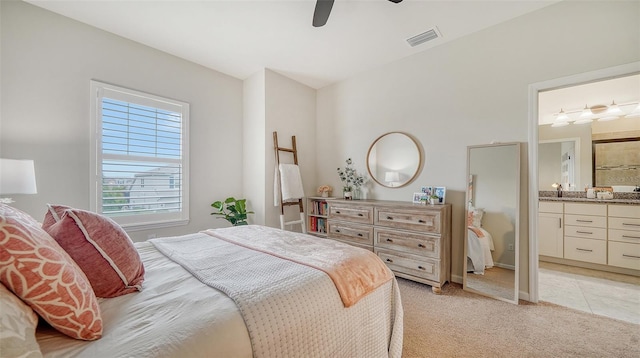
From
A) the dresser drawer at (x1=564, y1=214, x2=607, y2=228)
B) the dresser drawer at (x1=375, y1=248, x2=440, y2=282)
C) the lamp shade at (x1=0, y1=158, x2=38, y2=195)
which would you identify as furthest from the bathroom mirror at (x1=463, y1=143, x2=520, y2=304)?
the lamp shade at (x1=0, y1=158, x2=38, y2=195)

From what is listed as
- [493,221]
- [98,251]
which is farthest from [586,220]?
[98,251]

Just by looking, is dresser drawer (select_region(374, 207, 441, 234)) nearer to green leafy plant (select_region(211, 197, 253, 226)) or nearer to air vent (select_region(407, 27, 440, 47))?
green leafy plant (select_region(211, 197, 253, 226))

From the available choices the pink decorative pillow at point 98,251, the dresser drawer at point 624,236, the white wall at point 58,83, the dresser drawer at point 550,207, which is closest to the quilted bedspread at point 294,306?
the pink decorative pillow at point 98,251

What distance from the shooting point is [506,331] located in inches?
73.4

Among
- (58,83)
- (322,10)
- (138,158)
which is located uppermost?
(322,10)

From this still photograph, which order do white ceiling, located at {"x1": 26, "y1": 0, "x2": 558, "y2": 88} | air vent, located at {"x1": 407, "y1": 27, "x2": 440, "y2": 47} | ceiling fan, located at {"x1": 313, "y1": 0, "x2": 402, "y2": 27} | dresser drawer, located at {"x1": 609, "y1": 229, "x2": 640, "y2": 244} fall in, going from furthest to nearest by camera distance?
dresser drawer, located at {"x1": 609, "y1": 229, "x2": 640, "y2": 244}, air vent, located at {"x1": 407, "y1": 27, "x2": 440, "y2": 47}, white ceiling, located at {"x1": 26, "y1": 0, "x2": 558, "y2": 88}, ceiling fan, located at {"x1": 313, "y1": 0, "x2": 402, "y2": 27}

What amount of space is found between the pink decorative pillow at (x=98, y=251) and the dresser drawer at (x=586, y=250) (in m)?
4.90

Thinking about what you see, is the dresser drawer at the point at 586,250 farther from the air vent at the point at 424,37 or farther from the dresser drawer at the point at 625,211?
the air vent at the point at 424,37

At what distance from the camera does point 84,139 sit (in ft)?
8.17

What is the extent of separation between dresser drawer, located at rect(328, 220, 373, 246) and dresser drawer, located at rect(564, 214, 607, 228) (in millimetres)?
2960

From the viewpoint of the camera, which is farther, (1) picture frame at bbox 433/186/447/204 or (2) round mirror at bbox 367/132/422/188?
(2) round mirror at bbox 367/132/422/188

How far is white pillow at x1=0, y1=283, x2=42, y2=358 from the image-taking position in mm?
544

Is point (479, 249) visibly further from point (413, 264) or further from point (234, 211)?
Result: point (234, 211)

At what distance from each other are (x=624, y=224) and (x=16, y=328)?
17.1 ft
